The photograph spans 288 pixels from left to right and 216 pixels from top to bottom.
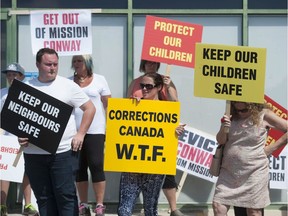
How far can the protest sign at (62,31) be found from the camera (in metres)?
7.71

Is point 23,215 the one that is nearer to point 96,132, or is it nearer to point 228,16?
point 96,132

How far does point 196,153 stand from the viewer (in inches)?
335

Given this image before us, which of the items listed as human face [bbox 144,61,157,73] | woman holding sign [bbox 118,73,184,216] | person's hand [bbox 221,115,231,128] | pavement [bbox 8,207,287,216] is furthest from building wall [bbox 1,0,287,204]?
person's hand [bbox 221,115,231,128]

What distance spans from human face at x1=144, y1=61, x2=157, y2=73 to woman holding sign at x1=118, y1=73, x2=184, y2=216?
0.91m

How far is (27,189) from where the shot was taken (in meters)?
8.09

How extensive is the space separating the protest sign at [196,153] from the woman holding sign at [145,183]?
2.25 meters

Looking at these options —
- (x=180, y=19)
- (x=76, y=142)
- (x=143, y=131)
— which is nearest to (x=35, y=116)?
(x=76, y=142)

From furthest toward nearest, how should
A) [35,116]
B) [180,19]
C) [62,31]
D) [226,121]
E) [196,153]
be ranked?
[180,19] → [196,153] → [62,31] → [35,116] → [226,121]

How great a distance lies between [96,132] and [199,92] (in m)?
1.76

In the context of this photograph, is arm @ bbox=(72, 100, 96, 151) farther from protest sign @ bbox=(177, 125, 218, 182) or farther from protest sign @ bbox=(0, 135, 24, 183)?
protest sign @ bbox=(177, 125, 218, 182)

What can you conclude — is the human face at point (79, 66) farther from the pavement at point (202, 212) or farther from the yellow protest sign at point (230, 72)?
the pavement at point (202, 212)

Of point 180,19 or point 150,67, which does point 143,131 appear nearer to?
point 150,67

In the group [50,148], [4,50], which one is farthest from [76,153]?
[4,50]

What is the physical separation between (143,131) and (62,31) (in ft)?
6.92
